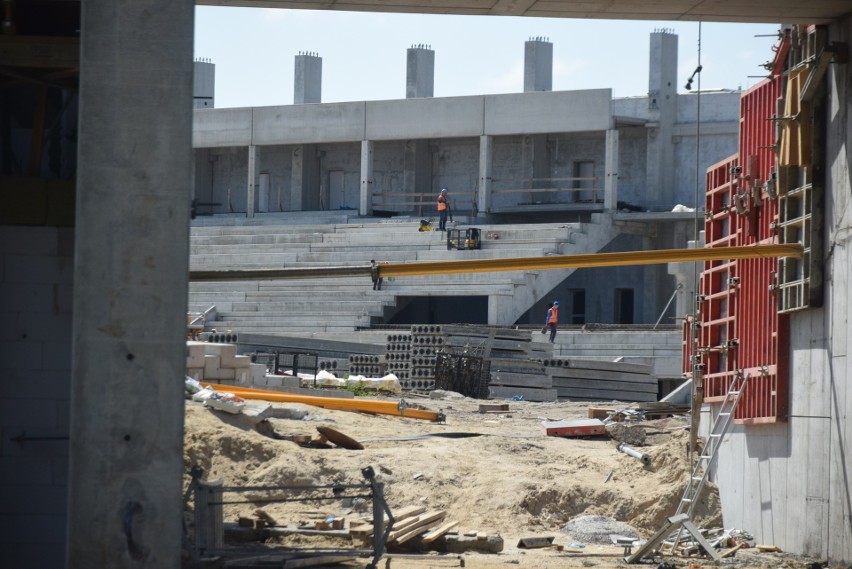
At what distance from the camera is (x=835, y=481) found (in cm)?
1159

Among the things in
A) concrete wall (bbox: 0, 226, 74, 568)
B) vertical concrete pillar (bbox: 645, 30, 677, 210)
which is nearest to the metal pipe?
concrete wall (bbox: 0, 226, 74, 568)

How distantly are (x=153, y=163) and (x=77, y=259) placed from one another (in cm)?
79

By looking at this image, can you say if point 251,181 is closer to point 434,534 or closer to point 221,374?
point 221,374

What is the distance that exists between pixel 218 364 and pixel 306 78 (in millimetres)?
36712

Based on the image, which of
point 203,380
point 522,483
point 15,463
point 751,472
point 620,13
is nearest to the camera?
point 15,463

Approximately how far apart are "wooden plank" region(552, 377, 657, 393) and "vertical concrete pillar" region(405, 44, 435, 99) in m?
25.5

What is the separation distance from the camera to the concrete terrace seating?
40688 mm

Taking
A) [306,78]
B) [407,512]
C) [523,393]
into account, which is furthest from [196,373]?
[306,78]

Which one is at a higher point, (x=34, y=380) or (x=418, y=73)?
(x=418, y=73)

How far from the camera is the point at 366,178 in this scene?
50.2 metres

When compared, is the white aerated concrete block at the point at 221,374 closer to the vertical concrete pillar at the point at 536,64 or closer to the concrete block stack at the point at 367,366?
the concrete block stack at the point at 367,366

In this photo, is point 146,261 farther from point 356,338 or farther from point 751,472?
point 356,338

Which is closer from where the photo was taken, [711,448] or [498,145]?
[711,448]

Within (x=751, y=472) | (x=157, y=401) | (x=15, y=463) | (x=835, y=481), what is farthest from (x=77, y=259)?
(x=751, y=472)
